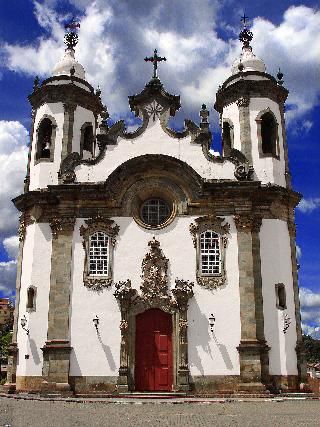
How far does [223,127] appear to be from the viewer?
25.5 meters

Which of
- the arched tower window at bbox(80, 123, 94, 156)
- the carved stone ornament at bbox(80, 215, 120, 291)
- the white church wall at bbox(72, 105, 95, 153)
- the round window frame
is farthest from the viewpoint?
the arched tower window at bbox(80, 123, 94, 156)

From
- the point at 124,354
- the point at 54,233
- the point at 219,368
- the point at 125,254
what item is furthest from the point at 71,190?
the point at 219,368

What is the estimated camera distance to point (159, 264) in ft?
69.8

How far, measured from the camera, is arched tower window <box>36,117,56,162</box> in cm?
2443

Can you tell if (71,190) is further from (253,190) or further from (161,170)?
(253,190)

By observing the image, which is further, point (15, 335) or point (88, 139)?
point (88, 139)

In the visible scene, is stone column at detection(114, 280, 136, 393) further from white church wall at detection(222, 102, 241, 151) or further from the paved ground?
white church wall at detection(222, 102, 241, 151)

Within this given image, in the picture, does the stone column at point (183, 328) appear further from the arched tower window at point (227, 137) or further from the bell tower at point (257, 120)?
the arched tower window at point (227, 137)

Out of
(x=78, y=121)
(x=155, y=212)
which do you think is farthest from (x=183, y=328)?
(x=78, y=121)

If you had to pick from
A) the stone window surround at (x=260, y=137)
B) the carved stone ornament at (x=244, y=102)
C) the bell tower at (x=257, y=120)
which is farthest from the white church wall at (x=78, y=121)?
the stone window surround at (x=260, y=137)

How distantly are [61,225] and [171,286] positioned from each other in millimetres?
5089

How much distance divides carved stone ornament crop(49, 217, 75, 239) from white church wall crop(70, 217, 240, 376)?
0.29 meters

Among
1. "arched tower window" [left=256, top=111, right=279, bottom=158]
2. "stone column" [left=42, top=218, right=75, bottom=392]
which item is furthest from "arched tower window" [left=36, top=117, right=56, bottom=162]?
"arched tower window" [left=256, top=111, right=279, bottom=158]

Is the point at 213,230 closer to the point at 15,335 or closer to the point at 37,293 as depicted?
the point at 37,293
